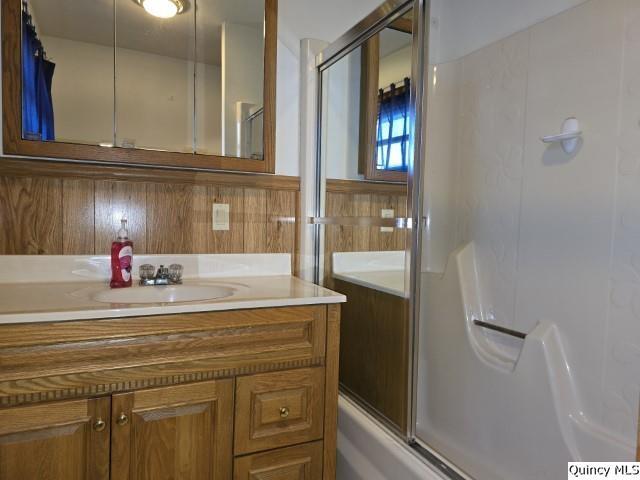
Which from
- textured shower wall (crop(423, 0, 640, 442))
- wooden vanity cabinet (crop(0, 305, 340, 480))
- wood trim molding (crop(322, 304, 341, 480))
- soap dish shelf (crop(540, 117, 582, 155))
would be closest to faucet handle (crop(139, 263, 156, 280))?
wooden vanity cabinet (crop(0, 305, 340, 480))

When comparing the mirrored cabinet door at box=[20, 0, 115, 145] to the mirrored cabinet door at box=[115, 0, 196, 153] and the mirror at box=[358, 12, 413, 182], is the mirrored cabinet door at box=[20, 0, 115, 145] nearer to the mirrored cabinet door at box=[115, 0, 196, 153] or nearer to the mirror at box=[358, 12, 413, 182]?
the mirrored cabinet door at box=[115, 0, 196, 153]

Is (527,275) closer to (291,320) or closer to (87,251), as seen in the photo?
(291,320)

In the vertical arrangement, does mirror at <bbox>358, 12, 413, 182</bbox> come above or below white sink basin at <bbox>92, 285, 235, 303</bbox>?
above

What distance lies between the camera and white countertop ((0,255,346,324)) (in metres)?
0.96

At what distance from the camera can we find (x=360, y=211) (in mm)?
1530

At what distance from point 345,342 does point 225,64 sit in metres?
1.11

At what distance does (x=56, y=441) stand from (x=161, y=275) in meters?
0.55

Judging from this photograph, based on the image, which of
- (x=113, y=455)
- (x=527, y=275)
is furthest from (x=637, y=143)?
(x=113, y=455)

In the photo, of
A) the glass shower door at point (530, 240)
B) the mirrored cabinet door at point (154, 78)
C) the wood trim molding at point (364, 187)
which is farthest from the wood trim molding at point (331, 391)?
the mirrored cabinet door at point (154, 78)

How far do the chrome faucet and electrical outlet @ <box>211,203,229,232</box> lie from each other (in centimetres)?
22

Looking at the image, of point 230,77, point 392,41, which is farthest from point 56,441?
point 392,41

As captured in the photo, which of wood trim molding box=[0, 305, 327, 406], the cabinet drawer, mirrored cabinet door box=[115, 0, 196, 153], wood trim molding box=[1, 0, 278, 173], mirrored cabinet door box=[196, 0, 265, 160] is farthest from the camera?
mirrored cabinet door box=[196, 0, 265, 160]

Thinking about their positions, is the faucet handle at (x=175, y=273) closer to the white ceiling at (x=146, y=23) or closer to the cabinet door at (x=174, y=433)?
the cabinet door at (x=174, y=433)

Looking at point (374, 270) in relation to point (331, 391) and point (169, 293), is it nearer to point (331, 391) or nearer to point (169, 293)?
point (331, 391)
